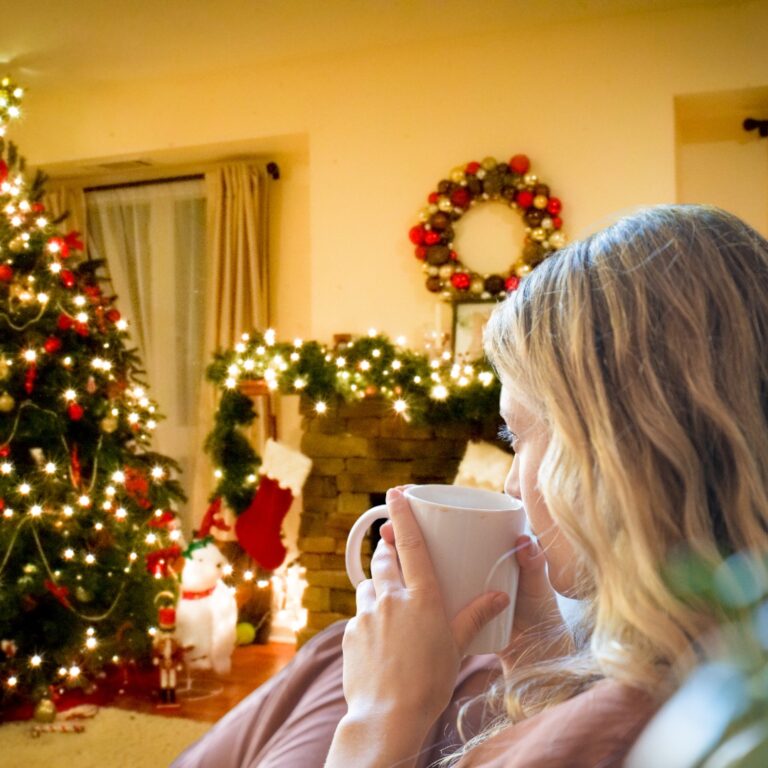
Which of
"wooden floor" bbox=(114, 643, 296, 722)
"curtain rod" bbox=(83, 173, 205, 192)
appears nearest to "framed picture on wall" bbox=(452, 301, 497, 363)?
"wooden floor" bbox=(114, 643, 296, 722)

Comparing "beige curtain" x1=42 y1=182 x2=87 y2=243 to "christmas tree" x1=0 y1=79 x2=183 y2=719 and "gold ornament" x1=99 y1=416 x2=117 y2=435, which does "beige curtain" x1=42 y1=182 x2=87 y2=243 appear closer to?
"christmas tree" x1=0 y1=79 x2=183 y2=719

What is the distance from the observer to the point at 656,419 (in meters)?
0.54

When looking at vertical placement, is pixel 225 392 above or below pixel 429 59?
below

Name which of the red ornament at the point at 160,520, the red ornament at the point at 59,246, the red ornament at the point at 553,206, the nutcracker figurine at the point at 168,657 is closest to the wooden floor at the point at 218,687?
the nutcracker figurine at the point at 168,657

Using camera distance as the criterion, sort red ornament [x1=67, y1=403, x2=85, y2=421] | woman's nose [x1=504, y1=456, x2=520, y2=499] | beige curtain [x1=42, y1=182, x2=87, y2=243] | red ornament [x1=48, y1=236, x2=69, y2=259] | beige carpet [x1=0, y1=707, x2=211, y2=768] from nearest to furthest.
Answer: woman's nose [x1=504, y1=456, x2=520, y2=499] < beige carpet [x1=0, y1=707, x2=211, y2=768] < red ornament [x1=67, y1=403, x2=85, y2=421] < red ornament [x1=48, y1=236, x2=69, y2=259] < beige curtain [x1=42, y1=182, x2=87, y2=243]

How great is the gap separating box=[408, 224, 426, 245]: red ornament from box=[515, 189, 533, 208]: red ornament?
1.36ft

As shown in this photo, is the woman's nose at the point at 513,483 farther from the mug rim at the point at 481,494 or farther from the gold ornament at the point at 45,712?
the gold ornament at the point at 45,712

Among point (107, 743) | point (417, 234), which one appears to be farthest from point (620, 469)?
point (417, 234)

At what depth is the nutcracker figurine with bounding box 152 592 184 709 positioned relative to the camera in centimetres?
274

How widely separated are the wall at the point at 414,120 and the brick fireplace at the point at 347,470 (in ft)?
1.82

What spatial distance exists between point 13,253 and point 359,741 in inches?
98.6

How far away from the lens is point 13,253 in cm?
267

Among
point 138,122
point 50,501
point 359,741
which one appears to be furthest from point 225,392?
point 359,741

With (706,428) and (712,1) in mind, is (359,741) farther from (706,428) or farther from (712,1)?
(712,1)
